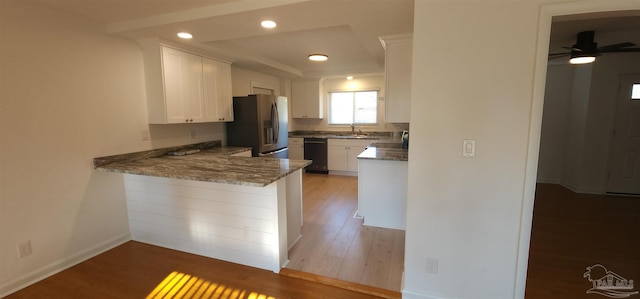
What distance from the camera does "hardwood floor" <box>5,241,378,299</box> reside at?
2135mm

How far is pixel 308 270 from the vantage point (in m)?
2.42

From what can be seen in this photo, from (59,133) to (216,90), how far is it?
5.91 feet

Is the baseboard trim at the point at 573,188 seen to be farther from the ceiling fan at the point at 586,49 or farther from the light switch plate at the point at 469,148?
the light switch plate at the point at 469,148

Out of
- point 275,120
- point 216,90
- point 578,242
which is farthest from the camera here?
point 275,120

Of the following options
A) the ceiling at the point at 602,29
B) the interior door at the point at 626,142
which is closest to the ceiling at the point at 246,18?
the ceiling at the point at 602,29

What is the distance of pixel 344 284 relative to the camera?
2227mm

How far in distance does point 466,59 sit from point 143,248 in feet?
10.9

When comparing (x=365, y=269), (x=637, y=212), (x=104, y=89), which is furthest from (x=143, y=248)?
(x=637, y=212)

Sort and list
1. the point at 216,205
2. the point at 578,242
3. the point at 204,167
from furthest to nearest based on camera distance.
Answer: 1. the point at 578,242
2. the point at 204,167
3. the point at 216,205

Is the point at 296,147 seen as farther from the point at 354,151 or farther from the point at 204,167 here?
the point at 204,167

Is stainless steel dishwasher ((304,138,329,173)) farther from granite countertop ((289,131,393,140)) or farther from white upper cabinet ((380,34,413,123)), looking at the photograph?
white upper cabinet ((380,34,413,123))

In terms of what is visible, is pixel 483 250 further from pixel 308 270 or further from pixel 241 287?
pixel 241 287

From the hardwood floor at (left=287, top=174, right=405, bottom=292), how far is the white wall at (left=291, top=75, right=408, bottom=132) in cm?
259

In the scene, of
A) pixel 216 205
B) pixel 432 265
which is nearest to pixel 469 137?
pixel 432 265
